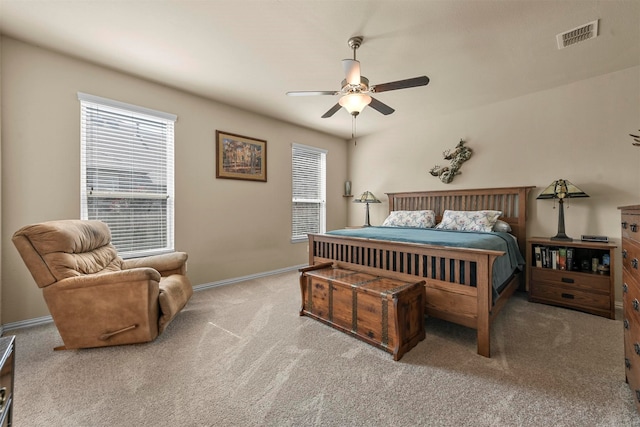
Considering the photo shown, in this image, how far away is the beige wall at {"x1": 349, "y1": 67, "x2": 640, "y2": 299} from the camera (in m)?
2.90

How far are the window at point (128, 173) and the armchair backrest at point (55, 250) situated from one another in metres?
0.69

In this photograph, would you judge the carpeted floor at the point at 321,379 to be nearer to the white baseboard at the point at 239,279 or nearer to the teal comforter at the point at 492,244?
the teal comforter at the point at 492,244

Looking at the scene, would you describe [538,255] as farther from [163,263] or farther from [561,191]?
[163,263]

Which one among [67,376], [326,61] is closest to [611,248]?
[326,61]

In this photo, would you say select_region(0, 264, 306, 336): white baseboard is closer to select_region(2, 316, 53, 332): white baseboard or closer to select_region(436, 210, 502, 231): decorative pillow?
select_region(2, 316, 53, 332): white baseboard

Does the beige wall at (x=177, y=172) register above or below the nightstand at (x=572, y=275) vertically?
above

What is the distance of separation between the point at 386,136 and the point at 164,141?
12.2ft

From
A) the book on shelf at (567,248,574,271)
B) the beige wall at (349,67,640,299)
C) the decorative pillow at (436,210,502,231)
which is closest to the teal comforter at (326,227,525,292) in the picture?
the decorative pillow at (436,210,502,231)

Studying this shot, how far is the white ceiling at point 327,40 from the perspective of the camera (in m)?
1.99

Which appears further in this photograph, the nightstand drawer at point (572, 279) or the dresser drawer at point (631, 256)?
the nightstand drawer at point (572, 279)

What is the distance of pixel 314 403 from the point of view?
1494mm

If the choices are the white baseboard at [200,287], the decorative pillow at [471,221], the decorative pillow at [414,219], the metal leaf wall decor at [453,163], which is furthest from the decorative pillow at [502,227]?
the white baseboard at [200,287]

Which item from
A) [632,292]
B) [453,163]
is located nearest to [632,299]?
[632,292]

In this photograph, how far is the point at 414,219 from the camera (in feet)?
13.3
